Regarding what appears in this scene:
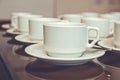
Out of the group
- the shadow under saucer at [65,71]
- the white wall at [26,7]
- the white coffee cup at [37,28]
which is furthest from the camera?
the white wall at [26,7]

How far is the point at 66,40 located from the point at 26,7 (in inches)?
78.0

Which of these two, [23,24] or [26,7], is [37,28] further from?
[26,7]

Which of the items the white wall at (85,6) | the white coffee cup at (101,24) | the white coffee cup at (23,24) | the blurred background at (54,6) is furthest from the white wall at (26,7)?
the white coffee cup at (101,24)

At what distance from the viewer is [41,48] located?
0.67 metres

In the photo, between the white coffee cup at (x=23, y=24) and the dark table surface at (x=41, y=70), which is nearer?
the dark table surface at (x=41, y=70)

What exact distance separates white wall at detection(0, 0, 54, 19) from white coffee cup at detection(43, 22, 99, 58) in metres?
1.91

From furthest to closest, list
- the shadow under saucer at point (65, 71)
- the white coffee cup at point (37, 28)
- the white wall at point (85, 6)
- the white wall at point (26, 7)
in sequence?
the white wall at point (85, 6) → the white wall at point (26, 7) → the white coffee cup at point (37, 28) → the shadow under saucer at point (65, 71)

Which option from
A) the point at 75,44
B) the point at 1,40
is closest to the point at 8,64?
the point at 75,44

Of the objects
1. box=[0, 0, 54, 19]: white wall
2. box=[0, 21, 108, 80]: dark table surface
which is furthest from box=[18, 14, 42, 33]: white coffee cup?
box=[0, 0, 54, 19]: white wall

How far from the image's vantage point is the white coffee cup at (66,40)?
56 cm

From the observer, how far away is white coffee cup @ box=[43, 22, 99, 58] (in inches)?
22.1

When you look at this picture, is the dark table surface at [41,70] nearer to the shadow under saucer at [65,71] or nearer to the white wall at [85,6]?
the shadow under saucer at [65,71]

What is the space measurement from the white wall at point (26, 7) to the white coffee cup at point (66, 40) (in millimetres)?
1912

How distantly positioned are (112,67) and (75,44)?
3.9 inches
